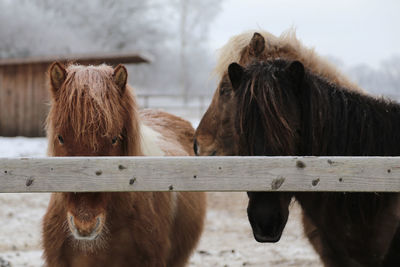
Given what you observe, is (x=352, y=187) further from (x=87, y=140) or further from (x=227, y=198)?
(x=227, y=198)

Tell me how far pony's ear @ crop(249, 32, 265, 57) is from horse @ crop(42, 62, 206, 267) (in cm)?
112

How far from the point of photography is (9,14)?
25.8m

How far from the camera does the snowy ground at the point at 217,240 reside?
16.9 ft

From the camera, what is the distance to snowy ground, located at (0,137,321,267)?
16.9 feet

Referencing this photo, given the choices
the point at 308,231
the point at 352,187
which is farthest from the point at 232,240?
the point at 352,187

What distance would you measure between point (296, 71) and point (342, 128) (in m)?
0.45

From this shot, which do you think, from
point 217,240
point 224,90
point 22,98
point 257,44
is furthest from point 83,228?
point 22,98

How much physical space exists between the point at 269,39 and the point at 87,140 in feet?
5.98

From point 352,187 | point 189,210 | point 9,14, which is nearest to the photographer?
point 352,187

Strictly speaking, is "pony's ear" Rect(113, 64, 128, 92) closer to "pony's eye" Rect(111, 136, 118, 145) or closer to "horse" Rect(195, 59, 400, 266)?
"pony's eye" Rect(111, 136, 118, 145)

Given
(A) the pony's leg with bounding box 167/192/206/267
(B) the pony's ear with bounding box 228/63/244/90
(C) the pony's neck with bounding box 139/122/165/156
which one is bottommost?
(A) the pony's leg with bounding box 167/192/206/267

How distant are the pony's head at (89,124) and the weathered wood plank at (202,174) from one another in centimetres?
54

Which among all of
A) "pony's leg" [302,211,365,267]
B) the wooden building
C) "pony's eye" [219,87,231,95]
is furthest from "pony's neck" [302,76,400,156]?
the wooden building

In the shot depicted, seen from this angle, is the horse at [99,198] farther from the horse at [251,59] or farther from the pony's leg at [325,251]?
the pony's leg at [325,251]
